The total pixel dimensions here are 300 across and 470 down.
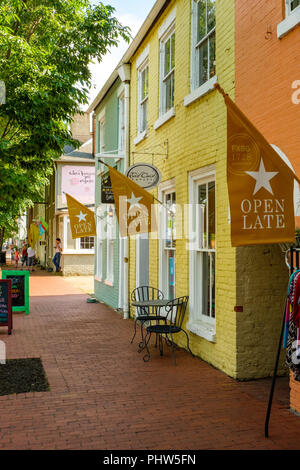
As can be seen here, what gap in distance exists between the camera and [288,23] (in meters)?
5.09

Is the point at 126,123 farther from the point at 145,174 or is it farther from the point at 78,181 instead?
the point at 78,181

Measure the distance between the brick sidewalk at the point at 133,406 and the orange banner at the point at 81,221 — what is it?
3240mm

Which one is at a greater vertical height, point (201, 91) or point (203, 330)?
point (201, 91)

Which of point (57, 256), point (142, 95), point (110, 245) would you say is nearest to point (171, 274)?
point (142, 95)

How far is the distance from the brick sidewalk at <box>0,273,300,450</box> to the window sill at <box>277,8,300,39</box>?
4186 mm

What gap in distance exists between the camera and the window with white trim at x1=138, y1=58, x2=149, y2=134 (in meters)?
11.0

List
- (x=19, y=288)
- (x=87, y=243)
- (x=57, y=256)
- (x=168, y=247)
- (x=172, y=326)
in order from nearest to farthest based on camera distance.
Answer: (x=172, y=326) < (x=168, y=247) < (x=19, y=288) < (x=87, y=243) < (x=57, y=256)

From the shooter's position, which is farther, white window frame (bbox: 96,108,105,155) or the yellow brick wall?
white window frame (bbox: 96,108,105,155)

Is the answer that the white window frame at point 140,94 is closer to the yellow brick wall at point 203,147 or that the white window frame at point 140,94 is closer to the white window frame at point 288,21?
the yellow brick wall at point 203,147

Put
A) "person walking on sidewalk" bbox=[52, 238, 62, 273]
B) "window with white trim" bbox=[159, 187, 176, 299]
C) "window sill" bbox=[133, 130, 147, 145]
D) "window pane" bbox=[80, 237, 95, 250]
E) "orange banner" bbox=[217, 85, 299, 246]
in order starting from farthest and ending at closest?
"window pane" bbox=[80, 237, 95, 250]
"person walking on sidewalk" bbox=[52, 238, 62, 273]
"window sill" bbox=[133, 130, 147, 145]
"window with white trim" bbox=[159, 187, 176, 299]
"orange banner" bbox=[217, 85, 299, 246]

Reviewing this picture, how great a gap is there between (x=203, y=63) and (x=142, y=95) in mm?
3679

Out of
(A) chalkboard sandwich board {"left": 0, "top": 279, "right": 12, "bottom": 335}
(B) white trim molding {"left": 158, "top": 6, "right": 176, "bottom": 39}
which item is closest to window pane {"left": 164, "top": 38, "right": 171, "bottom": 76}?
(B) white trim molding {"left": 158, "top": 6, "right": 176, "bottom": 39}

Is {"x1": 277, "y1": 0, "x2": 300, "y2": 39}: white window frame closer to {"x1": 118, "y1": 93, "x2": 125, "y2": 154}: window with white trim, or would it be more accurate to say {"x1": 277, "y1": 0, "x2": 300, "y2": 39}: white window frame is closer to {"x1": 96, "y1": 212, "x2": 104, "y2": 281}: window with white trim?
{"x1": 118, "y1": 93, "x2": 125, "y2": 154}: window with white trim

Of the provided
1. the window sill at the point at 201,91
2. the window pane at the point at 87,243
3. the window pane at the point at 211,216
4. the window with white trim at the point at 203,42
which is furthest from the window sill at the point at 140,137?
the window pane at the point at 87,243
